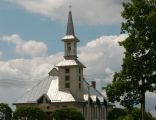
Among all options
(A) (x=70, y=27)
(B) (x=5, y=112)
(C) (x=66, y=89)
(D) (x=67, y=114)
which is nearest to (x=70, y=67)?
(C) (x=66, y=89)

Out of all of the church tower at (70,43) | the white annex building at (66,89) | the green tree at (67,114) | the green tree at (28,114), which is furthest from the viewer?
the church tower at (70,43)

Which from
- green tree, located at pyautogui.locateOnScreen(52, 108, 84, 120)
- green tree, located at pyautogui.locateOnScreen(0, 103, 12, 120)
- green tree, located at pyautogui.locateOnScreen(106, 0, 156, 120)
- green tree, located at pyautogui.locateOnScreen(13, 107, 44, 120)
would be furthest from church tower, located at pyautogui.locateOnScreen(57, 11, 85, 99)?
green tree, located at pyautogui.locateOnScreen(106, 0, 156, 120)

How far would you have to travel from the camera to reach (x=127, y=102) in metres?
39.1

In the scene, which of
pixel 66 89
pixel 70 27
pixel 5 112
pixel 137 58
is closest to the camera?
pixel 137 58

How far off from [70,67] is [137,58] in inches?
2709

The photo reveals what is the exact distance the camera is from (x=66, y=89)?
106875 mm

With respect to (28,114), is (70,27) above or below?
above

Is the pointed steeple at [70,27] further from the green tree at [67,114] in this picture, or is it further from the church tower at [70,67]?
the green tree at [67,114]

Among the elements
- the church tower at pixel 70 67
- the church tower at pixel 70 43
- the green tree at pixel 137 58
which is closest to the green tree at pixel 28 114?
the church tower at pixel 70 67

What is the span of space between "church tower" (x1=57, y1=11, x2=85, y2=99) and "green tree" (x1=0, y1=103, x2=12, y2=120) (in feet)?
37.8

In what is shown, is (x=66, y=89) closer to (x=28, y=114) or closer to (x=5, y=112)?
(x=5, y=112)

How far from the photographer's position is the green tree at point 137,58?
124 feet

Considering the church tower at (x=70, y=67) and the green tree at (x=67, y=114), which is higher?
the church tower at (x=70, y=67)

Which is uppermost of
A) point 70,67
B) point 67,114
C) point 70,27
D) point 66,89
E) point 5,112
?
point 70,27
